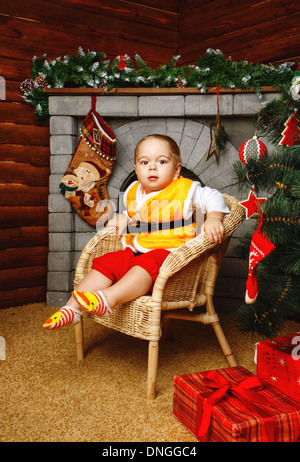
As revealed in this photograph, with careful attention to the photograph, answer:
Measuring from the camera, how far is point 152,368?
1456 mm

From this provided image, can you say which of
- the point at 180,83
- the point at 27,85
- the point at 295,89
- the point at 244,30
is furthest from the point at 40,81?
the point at 295,89

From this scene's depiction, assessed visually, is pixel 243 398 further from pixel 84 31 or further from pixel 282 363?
A: pixel 84 31

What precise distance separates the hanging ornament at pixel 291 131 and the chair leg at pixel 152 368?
886 millimetres

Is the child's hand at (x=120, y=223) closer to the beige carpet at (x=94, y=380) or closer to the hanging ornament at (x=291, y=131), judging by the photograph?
the beige carpet at (x=94, y=380)

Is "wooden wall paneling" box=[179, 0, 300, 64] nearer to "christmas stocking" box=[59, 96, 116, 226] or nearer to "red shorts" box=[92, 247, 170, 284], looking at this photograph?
"christmas stocking" box=[59, 96, 116, 226]

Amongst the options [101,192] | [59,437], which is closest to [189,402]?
[59,437]

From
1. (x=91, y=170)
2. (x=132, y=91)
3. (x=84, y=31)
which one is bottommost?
(x=91, y=170)

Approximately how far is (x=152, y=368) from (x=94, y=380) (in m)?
0.32

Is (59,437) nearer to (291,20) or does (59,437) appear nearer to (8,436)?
(8,436)

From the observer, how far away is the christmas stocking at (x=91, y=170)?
245cm

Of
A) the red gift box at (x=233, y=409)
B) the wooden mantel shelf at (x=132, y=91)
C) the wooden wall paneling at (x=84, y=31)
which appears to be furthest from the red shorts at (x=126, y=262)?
the wooden wall paneling at (x=84, y=31)

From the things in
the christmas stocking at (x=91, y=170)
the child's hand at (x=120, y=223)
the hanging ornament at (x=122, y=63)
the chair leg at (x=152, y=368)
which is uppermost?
the hanging ornament at (x=122, y=63)

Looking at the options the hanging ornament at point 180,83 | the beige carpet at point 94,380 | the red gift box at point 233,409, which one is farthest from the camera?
the hanging ornament at point 180,83

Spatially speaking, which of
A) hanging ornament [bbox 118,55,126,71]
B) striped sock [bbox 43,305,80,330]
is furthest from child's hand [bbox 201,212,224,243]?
hanging ornament [bbox 118,55,126,71]
